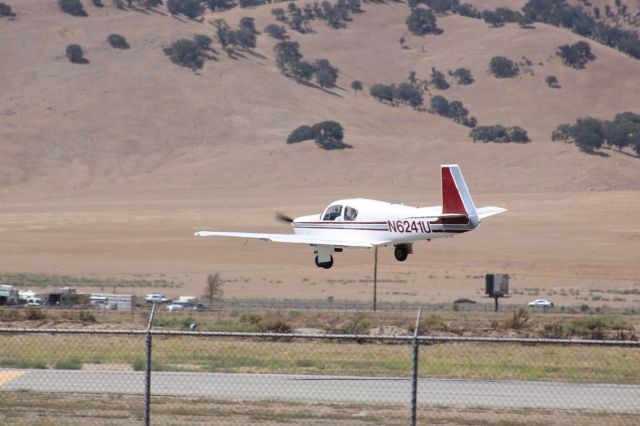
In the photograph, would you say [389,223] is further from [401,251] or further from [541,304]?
[541,304]

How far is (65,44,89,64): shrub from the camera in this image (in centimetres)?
19275

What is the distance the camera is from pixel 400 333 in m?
41.8

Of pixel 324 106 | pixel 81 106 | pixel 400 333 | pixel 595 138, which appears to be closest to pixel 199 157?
pixel 81 106

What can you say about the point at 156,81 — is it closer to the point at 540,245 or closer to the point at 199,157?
the point at 199,157

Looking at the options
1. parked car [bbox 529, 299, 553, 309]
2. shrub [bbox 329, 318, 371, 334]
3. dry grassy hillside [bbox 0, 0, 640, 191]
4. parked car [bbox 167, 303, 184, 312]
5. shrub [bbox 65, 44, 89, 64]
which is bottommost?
shrub [bbox 329, 318, 371, 334]

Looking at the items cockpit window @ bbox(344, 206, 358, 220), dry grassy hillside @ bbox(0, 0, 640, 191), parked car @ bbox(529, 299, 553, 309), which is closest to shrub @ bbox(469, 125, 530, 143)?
dry grassy hillside @ bbox(0, 0, 640, 191)

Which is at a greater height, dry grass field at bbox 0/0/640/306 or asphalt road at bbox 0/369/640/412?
dry grass field at bbox 0/0/640/306

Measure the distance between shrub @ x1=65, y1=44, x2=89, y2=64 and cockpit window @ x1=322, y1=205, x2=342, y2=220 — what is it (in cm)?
15713

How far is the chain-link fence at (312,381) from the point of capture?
2125 cm

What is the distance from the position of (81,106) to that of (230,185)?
1613 inches

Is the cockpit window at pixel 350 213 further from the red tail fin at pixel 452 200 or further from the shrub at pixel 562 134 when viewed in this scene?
the shrub at pixel 562 134

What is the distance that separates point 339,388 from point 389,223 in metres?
14.8

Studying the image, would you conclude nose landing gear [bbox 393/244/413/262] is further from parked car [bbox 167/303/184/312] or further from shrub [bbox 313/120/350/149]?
shrub [bbox 313/120/350/149]

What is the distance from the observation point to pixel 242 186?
479 ft
